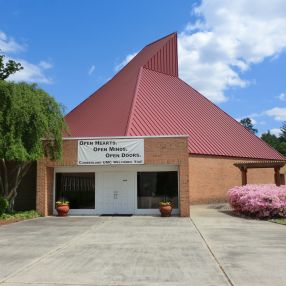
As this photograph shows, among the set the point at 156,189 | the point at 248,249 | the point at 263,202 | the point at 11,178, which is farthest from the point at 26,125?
the point at 248,249

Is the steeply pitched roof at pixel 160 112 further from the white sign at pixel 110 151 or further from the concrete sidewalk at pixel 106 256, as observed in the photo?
the concrete sidewalk at pixel 106 256

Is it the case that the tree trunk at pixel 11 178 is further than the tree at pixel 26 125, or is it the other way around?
the tree trunk at pixel 11 178

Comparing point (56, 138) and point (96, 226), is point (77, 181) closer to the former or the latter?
point (56, 138)

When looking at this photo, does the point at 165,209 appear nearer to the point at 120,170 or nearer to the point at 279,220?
the point at 120,170

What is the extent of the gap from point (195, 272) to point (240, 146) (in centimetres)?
2634

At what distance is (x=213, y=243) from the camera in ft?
39.3

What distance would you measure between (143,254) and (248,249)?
2774mm

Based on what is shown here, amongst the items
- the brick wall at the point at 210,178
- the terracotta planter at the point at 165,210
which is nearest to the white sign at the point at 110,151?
the terracotta planter at the point at 165,210

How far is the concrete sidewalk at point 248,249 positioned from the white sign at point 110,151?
486 centimetres

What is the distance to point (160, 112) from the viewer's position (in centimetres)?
3048

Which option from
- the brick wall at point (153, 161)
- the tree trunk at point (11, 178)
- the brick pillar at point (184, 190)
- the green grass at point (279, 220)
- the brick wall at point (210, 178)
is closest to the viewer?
the green grass at point (279, 220)

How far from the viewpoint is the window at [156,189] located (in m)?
21.4

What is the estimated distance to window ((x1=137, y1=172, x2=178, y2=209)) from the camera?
21375 millimetres

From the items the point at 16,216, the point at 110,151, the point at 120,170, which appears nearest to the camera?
the point at 16,216
